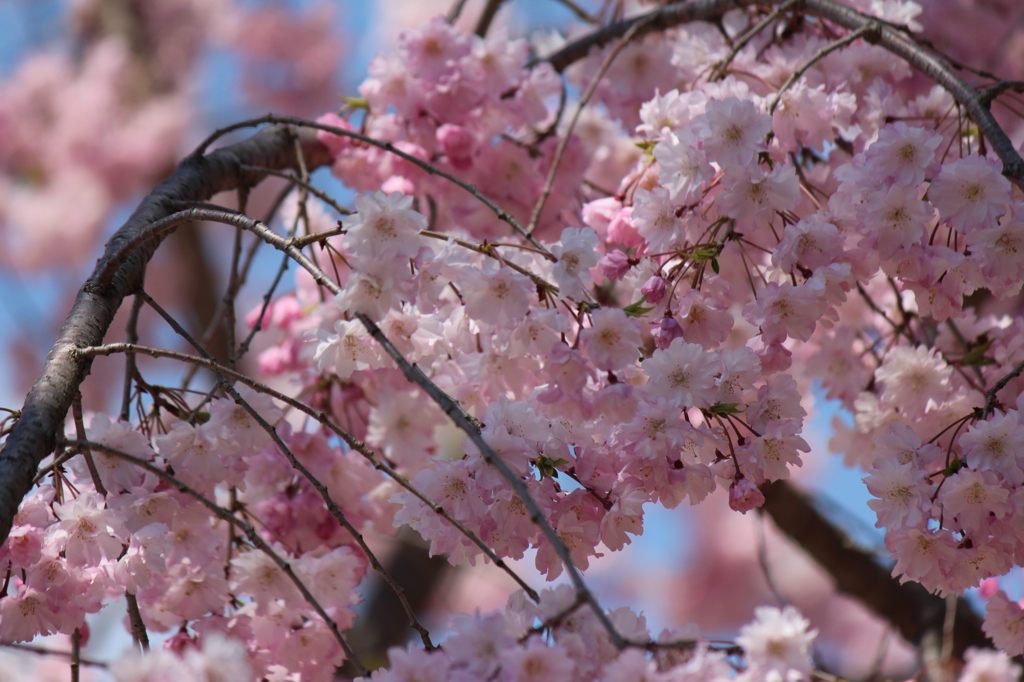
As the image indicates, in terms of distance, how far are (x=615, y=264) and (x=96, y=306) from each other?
25.4 inches

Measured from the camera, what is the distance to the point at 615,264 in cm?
112

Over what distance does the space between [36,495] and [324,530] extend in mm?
468

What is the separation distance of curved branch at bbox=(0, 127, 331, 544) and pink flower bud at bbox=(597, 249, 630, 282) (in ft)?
1.94

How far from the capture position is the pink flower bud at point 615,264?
1125 millimetres

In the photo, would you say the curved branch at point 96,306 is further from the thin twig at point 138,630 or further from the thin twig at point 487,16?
the thin twig at point 487,16

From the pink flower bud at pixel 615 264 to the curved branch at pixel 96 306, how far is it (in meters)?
0.59

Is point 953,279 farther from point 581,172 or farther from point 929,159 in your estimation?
point 581,172

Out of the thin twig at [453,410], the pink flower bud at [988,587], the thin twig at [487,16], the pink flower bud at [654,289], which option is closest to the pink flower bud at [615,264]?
the pink flower bud at [654,289]

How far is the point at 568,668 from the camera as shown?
75cm

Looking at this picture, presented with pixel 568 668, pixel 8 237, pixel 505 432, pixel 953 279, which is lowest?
pixel 568 668

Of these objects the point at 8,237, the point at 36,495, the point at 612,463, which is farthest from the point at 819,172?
the point at 8,237

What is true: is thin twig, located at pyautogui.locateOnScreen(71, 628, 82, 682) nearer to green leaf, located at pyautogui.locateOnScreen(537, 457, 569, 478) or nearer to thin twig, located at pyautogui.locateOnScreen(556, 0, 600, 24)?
green leaf, located at pyautogui.locateOnScreen(537, 457, 569, 478)

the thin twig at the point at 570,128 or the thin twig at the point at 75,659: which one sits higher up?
the thin twig at the point at 570,128

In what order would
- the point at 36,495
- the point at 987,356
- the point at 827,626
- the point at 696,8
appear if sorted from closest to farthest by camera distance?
the point at 36,495 < the point at 987,356 < the point at 696,8 < the point at 827,626
